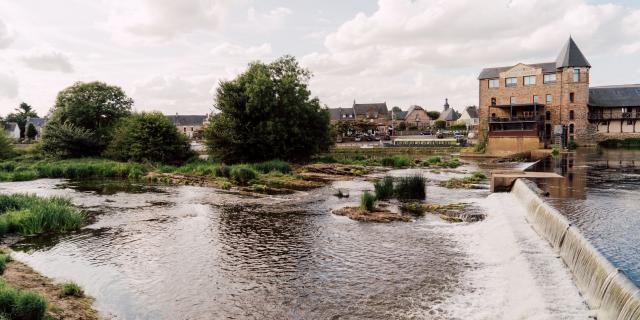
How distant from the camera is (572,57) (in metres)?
64.4

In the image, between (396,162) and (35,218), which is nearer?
(35,218)

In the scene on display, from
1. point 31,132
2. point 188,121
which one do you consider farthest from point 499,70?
point 188,121

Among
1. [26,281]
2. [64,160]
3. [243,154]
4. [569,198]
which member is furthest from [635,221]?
[64,160]

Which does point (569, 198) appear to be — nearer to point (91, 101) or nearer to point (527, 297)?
point (527, 297)

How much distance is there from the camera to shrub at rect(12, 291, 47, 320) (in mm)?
8039

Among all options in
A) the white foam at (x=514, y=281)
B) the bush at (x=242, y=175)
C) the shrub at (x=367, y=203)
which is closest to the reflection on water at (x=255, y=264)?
the white foam at (x=514, y=281)

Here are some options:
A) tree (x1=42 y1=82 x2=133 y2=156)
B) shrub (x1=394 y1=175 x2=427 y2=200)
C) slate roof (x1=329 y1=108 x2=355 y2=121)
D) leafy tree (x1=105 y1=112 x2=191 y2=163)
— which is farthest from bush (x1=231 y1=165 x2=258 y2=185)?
slate roof (x1=329 y1=108 x2=355 y2=121)

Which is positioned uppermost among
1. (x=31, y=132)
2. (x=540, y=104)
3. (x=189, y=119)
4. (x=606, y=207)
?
(x=189, y=119)

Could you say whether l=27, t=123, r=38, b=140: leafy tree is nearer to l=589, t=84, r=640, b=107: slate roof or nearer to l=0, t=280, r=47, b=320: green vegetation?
l=0, t=280, r=47, b=320: green vegetation

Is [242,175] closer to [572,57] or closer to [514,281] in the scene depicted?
[514,281]

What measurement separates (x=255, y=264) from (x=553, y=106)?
2576 inches

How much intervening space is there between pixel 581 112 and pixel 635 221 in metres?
56.6

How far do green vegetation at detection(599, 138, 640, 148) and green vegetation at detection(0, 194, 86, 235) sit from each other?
69.8 m

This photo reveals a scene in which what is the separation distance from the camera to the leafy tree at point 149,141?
145 feet
